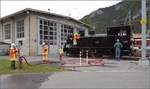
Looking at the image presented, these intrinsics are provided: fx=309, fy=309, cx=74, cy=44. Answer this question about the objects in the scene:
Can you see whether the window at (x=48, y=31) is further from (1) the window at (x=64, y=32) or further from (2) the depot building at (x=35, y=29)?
(1) the window at (x=64, y=32)

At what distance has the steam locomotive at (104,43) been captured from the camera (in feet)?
96.2

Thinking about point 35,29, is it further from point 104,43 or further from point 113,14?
point 113,14

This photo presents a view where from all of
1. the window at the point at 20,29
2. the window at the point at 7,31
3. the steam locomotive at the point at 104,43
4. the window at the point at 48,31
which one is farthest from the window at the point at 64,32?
the steam locomotive at the point at 104,43

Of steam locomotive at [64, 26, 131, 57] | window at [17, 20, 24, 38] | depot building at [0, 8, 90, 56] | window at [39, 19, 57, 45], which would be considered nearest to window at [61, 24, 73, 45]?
depot building at [0, 8, 90, 56]

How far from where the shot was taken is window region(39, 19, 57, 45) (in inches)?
1543

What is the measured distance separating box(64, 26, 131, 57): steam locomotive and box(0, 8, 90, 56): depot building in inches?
204

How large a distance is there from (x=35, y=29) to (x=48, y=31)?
3338mm

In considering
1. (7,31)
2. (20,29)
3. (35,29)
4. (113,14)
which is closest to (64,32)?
(20,29)

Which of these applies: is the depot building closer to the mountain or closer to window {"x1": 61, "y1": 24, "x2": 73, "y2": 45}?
window {"x1": 61, "y1": 24, "x2": 73, "y2": 45}

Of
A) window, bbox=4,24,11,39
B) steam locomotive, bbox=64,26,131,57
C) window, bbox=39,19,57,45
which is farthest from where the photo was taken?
window, bbox=4,24,11,39

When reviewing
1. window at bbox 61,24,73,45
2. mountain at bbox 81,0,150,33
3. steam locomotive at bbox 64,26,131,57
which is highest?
mountain at bbox 81,0,150,33

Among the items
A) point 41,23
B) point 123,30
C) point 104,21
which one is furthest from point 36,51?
point 104,21

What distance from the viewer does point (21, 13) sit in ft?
128

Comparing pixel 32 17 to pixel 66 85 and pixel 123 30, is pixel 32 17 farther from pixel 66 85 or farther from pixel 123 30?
pixel 66 85
